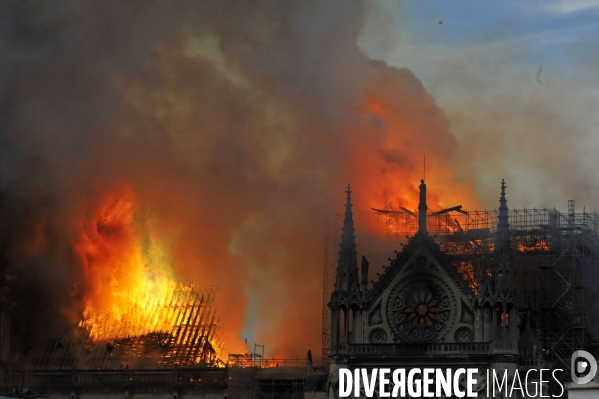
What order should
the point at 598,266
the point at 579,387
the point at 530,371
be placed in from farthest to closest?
the point at 598,266 → the point at 530,371 → the point at 579,387

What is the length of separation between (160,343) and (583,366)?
117 feet

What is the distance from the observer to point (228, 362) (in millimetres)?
124125

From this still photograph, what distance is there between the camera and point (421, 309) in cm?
11019

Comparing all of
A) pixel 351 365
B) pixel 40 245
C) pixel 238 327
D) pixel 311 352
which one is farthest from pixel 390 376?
pixel 40 245

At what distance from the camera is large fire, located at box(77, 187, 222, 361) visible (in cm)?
12731

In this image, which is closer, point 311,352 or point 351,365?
point 351,365

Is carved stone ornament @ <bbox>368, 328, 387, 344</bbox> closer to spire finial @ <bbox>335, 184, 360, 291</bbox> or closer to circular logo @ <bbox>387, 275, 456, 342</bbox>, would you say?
circular logo @ <bbox>387, 275, 456, 342</bbox>

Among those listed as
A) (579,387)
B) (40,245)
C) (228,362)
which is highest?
(40,245)

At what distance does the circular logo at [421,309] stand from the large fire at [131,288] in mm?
20799

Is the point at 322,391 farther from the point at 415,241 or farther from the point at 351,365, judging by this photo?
the point at 415,241

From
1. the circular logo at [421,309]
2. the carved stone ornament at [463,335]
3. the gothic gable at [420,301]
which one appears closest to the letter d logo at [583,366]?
the carved stone ornament at [463,335]

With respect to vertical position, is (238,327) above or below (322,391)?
above

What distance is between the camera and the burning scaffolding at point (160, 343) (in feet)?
410

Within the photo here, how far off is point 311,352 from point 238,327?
8.66 m
